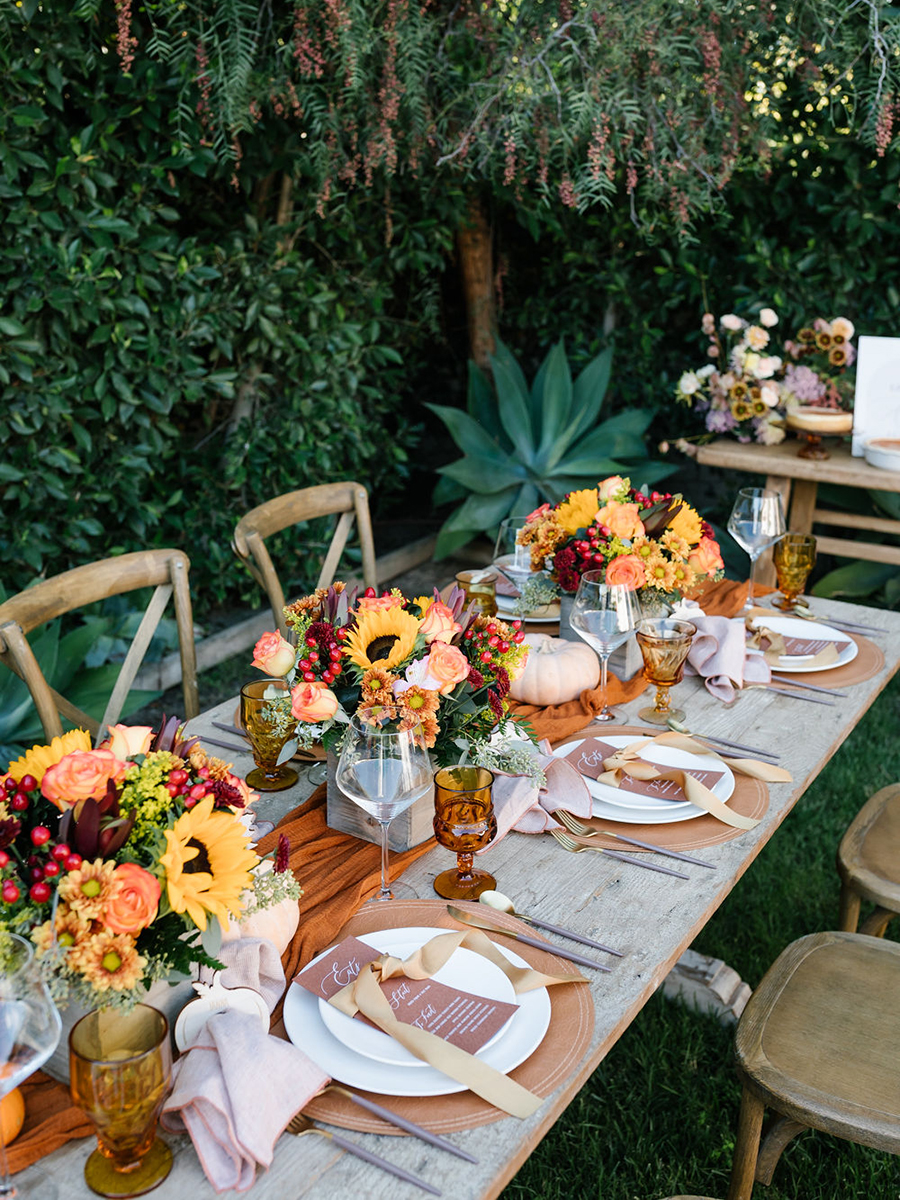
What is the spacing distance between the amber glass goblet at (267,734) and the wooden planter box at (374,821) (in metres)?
0.11

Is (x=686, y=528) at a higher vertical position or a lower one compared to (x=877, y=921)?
higher

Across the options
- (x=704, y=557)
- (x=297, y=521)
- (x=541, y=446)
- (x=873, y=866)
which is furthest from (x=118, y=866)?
(x=541, y=446)

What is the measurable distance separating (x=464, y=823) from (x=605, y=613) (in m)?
0.52

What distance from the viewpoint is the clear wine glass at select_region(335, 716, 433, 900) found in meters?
1.17

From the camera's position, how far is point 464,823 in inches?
49.6

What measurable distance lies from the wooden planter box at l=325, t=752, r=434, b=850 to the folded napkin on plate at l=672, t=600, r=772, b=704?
2.20ft

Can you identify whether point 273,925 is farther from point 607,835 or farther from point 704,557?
point 704,557

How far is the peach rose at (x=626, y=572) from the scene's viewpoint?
1.72m

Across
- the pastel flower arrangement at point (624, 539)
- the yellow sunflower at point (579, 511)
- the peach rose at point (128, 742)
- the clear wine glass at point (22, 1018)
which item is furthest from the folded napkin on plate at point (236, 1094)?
the yellow sunflower at point (579, 511)

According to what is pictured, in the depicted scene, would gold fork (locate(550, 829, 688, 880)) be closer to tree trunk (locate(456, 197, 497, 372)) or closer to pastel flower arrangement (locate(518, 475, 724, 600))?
pastel flower arrangement (locate(518, 475, 724, 600))

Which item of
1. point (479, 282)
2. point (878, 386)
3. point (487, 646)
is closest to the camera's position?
point (487, 646)

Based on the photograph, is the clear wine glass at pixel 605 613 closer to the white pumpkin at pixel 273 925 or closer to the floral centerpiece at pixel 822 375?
the white pumpkin at pixel 273 925

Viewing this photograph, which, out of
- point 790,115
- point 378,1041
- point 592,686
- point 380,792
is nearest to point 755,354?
point 790,115

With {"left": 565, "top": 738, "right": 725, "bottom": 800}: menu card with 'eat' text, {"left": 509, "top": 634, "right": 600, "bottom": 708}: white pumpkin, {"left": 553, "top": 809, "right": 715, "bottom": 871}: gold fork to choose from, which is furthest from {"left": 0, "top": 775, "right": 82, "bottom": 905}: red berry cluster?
{"left": 509, "top": 634, "right": 600, "bottom": 708}: white pumpkin
